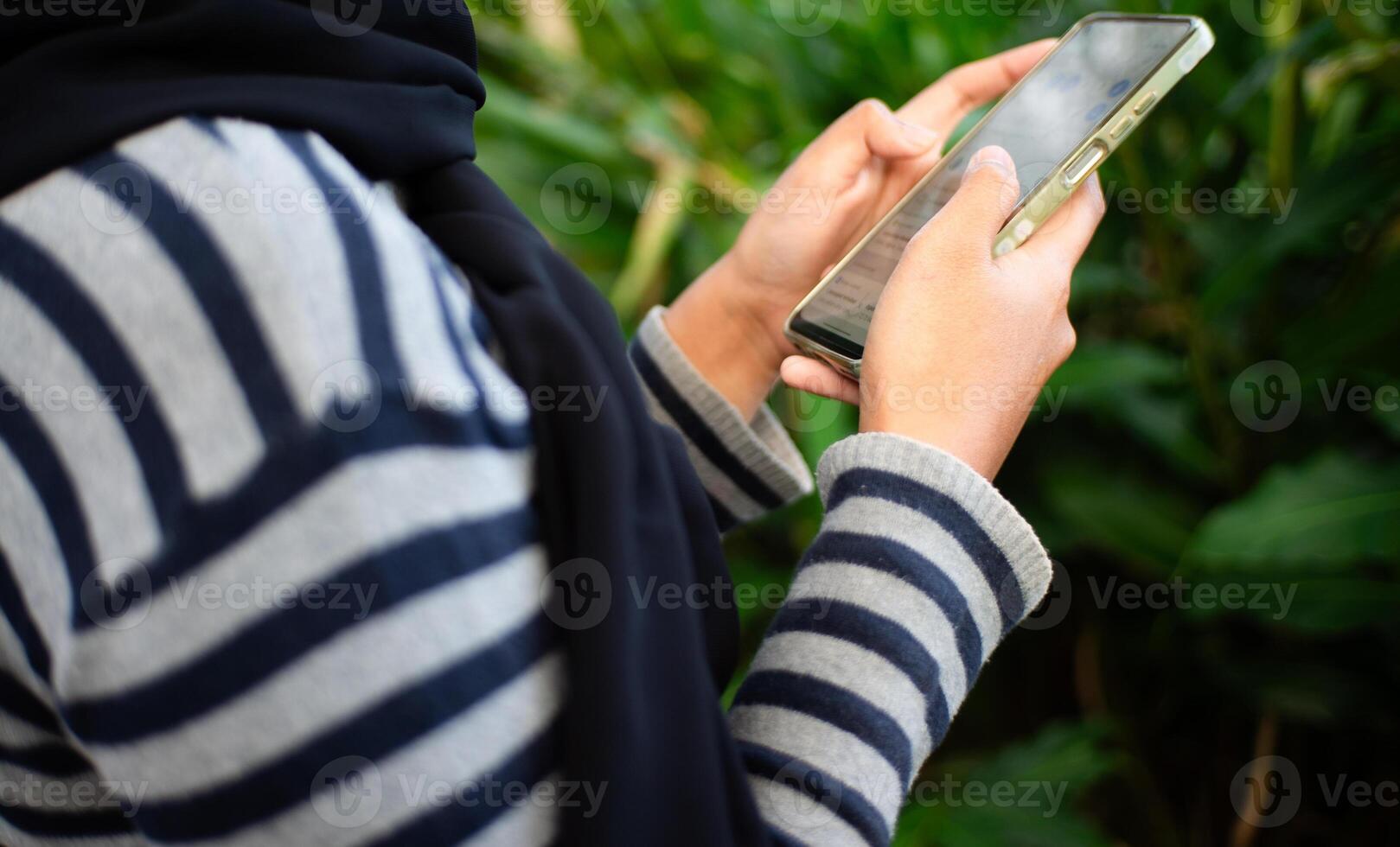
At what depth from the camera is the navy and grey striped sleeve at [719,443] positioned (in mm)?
501

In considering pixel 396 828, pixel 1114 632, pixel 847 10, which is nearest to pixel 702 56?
pixel 847 10

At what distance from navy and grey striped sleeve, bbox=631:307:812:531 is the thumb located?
15cm

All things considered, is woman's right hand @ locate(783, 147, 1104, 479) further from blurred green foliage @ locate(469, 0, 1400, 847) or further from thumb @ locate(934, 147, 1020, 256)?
blurred green foliage @ locate(469, 0, 1400, 847)

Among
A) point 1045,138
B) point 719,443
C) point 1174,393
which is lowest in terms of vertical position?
point 1174,393

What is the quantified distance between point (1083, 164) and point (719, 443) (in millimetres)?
213

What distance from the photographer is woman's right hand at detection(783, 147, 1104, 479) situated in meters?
0.38

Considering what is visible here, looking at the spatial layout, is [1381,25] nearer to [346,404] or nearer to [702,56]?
[702,56]

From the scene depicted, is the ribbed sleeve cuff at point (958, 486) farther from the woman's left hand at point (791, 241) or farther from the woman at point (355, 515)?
the woman's left hand at point (791, 241)

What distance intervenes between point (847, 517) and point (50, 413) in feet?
0.80

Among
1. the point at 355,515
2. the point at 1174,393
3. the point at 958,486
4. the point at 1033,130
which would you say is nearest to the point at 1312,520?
the point at 1174,393

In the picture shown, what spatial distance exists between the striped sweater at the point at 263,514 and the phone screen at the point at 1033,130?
0.77 ft

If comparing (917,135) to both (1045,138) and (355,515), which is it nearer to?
(1045,138)

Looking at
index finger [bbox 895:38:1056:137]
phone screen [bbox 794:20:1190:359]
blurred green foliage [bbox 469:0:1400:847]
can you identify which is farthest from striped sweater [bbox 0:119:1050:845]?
blurred green foliage [bbox 469:0:1400:847]

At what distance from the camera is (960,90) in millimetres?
567
